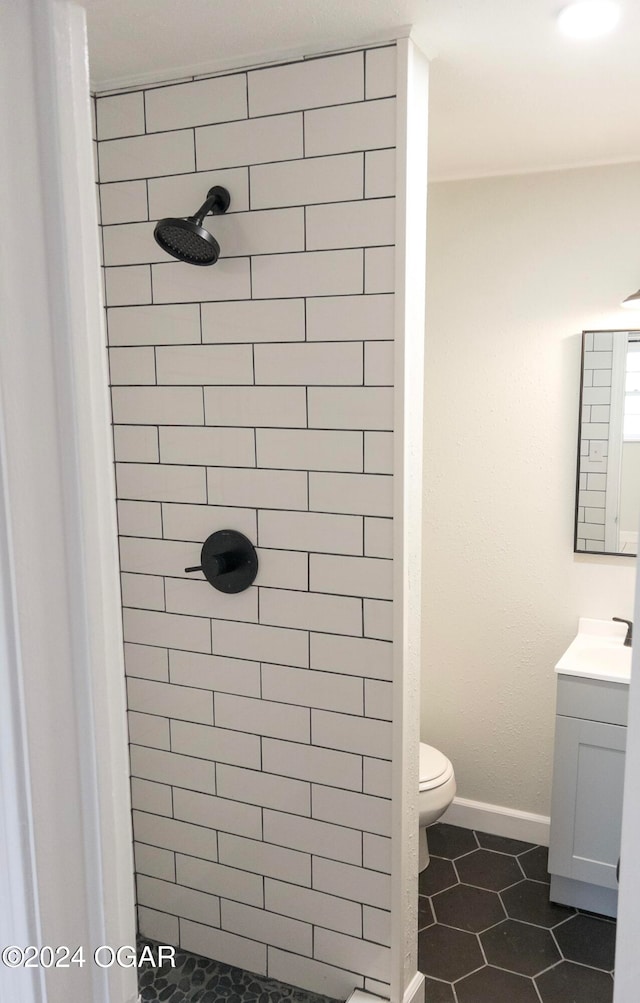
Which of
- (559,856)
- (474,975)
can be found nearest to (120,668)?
(474,975)

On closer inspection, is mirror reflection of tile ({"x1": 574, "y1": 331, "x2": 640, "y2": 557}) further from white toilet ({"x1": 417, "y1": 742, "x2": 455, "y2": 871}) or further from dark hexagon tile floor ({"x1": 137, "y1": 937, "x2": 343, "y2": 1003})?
dark hexagon tile floor ({"x1": 137, "y1": 937, "x2": 343, "y2": 1003})

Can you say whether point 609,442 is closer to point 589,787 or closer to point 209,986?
point 589,787

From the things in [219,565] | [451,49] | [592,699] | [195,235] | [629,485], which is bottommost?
[592,699]

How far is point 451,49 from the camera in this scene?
67.6 inches

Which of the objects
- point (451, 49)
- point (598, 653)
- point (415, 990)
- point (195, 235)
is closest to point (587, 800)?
point (598, 653)

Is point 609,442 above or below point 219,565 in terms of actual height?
above

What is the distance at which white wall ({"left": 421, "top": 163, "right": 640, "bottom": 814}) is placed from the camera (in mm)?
2596

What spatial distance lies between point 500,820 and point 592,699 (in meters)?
0.80

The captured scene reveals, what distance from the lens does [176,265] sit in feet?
6.32

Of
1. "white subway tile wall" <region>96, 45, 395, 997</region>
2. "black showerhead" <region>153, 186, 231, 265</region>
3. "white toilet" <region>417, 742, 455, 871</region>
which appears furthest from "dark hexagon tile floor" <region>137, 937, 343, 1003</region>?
"black showerhead" <region>153, 186, 231, 265</region>

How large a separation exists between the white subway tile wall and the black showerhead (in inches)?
1.6

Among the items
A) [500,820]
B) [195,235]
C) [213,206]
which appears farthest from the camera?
[500,820]

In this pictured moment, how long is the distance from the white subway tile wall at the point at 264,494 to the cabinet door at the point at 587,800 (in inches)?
31.1

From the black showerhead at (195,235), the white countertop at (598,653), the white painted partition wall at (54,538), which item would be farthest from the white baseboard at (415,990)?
the black showerhead at (195,235)
